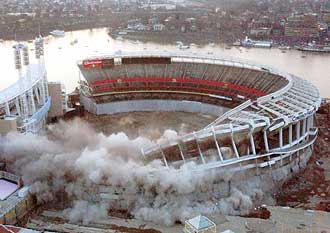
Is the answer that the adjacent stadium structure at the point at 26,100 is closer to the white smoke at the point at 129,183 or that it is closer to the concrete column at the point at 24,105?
the concrete column at the point at 24,105

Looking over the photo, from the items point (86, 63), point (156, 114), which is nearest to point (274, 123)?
point (156, 114)

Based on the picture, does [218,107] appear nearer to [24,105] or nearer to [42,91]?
[42,91]

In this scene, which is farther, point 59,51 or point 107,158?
point 59,51

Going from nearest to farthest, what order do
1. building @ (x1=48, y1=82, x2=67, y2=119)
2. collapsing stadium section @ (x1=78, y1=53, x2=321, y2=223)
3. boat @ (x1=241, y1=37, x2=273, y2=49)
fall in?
collapsing stadium section @ (x1=78, y1=53, x2=321, y2=223) → building @ (x1=48, y1=82, x2=67, y2=119) → boat @ (x1=241, y1=37, x2=273, y2=49)

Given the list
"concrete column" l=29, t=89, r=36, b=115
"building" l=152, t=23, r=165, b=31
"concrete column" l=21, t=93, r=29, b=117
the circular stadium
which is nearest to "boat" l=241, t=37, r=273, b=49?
"building" l=152, t=23, r=165, b=31

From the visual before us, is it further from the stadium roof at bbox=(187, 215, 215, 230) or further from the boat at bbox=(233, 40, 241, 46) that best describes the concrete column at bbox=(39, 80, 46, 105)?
the boat at bbox=(233, 40, 241, 46)

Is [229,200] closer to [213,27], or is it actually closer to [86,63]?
[86,63]
